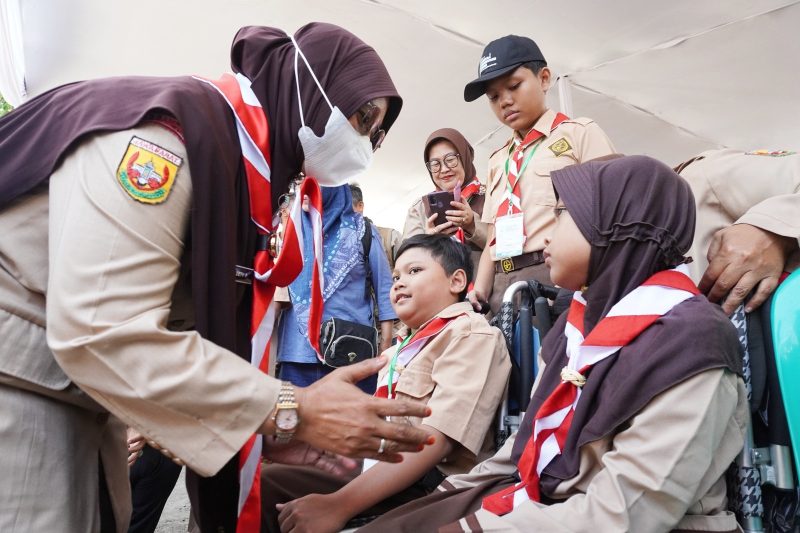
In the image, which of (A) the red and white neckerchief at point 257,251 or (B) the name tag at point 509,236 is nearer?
(A) the red and white neckerchief at point 257,251

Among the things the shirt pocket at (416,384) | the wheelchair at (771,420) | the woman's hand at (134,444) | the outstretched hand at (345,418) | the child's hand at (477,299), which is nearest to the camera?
the outstretched hand at (345,418)

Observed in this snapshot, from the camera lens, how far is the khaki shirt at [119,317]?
102 centimetres

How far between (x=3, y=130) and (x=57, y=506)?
0.75 meters

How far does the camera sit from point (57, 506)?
46.0 inches

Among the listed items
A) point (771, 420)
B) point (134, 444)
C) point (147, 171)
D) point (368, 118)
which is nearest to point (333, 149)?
point (368, 118)

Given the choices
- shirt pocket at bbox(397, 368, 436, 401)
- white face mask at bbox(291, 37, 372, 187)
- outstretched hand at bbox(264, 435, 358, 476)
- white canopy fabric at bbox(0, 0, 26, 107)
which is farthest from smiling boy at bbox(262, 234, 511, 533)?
white canopy fabric at bbox(0, 0, 26, 107)

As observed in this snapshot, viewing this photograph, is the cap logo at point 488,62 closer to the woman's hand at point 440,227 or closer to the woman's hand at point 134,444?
the woman's hand at point 440,227

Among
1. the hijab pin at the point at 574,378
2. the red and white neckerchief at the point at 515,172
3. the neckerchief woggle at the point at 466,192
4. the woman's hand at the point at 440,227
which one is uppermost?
the red and white neckerchief at the point at 515,172

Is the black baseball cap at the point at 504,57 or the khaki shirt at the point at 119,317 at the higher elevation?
the black baseball cap at the point at 504,57

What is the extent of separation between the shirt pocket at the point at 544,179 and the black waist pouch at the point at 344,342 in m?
1.03

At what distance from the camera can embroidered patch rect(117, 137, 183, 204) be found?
1.09 meters

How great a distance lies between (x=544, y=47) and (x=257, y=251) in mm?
4069

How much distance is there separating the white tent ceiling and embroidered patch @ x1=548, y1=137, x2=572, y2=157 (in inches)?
80.5

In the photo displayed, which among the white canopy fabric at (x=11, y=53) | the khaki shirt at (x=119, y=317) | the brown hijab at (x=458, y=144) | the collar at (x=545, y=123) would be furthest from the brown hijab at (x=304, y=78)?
the white canopy fabric at (x=11, y=53)
